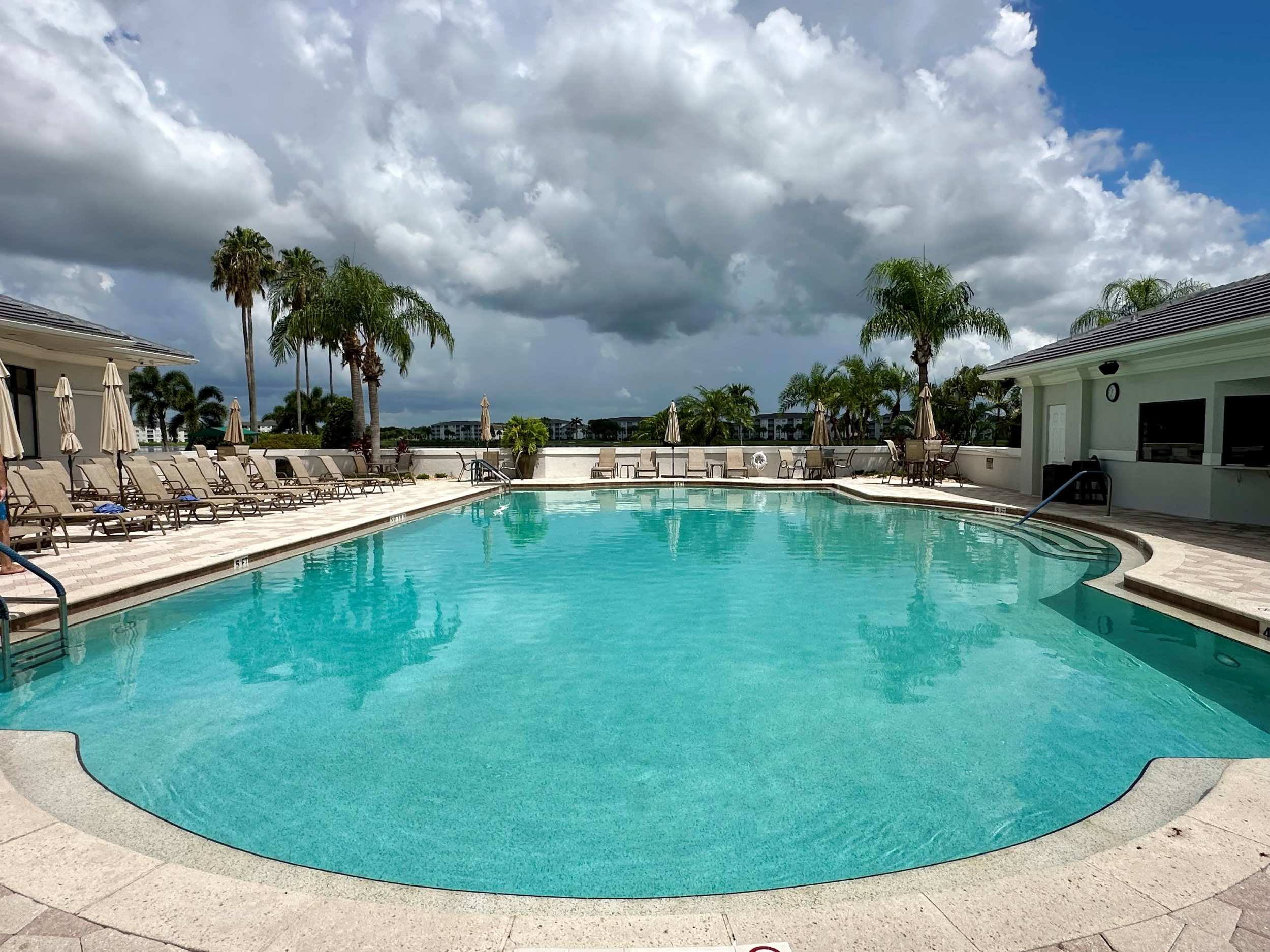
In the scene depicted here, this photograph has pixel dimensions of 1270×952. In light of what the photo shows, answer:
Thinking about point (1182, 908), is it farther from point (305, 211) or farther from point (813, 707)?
point (305, 211)

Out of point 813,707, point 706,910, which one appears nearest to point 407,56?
point 813,707

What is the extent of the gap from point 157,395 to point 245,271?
35705mm

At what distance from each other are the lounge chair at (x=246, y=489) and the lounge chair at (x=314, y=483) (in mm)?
1035

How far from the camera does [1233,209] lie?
18.0m

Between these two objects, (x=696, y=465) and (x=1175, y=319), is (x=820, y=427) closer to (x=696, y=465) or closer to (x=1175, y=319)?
(x=696, y=465)

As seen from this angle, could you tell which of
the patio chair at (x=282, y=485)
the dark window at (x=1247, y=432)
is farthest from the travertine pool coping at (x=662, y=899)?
the patio chair at (x=282, y=485)

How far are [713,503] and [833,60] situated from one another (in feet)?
31.8

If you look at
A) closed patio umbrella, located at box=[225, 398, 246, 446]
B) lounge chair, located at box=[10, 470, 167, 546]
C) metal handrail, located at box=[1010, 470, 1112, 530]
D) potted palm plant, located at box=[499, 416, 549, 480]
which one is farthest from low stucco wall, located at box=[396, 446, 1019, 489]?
lounge chair, located at box=[10, 470, 167, 546]

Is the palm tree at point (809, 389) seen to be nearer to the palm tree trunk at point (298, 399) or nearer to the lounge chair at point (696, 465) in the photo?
the lounge chair at point (696, 465)

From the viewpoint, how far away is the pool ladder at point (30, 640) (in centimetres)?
457

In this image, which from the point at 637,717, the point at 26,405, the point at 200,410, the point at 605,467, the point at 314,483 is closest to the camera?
the point at 637,717

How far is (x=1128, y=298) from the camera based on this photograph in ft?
74.6

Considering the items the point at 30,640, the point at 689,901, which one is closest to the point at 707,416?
the point at 30,640

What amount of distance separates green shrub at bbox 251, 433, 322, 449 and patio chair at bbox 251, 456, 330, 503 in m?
10.9
